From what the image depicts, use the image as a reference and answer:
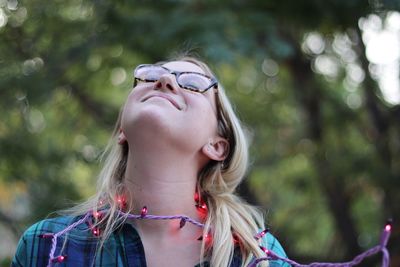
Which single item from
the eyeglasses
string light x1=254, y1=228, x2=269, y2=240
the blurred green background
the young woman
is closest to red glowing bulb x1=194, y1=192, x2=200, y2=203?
the young woman

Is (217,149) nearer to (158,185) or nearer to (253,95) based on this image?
(158,185)

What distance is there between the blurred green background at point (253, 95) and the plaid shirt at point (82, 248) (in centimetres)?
190

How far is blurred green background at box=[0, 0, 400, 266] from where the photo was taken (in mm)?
4238

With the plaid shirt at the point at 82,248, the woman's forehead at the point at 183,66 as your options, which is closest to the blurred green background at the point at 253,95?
the woman's forehead at the point at 183,66

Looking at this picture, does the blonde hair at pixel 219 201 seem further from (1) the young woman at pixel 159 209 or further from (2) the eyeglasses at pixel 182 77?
(2) the eyeglasses at pixel 182 77

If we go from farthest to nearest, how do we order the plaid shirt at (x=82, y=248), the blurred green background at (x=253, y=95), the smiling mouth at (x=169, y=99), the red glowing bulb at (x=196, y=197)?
1. the blurred green background at (x=253, y=95)
2. the red glowing bulb at (x=196, y=197)
3. the smiling mouth at (x=169, y=99)
4. the plaid shirt at (x=82, y=248)

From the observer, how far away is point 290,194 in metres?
8.95

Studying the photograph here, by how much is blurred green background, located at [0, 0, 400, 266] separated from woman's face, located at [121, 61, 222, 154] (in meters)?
1.68

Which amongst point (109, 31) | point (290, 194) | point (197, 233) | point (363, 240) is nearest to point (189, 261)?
point (197, 233)

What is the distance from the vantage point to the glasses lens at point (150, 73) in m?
2.21

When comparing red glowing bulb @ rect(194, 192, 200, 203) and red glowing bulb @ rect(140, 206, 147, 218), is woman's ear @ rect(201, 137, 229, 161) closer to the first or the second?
red glowing bulb @ rect(194, 192, 200, 203)

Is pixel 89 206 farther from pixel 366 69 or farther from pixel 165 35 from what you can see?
pixel 366 69

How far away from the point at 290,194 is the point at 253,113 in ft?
6.70

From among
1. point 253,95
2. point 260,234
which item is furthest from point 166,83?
point 253,95
